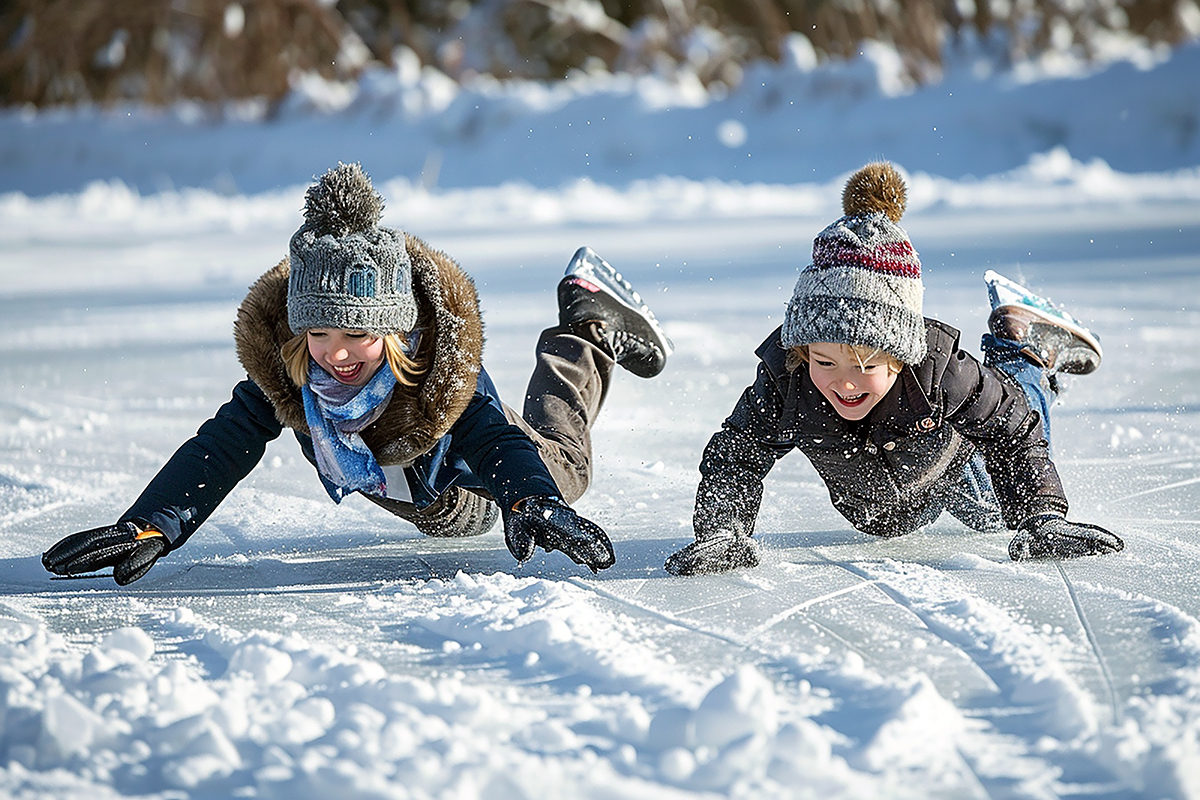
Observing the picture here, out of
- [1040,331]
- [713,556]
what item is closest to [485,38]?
[1040,331]

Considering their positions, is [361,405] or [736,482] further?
[736,482]

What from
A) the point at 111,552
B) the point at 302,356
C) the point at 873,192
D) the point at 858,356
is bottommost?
the point at 111,552

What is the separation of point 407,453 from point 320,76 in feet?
40.9

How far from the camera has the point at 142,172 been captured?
39.1ft

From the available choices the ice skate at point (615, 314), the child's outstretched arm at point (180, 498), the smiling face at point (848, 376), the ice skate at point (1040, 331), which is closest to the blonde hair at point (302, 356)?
the child's outstretched arm at point (180, 498)

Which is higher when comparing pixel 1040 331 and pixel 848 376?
pixel 1040 331

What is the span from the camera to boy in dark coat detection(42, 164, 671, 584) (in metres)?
1.94

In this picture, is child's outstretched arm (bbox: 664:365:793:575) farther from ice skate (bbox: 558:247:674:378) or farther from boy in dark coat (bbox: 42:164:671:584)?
ice skate (bbox: 558:247:674:378)

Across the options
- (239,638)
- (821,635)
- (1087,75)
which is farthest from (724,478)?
(1087,75)

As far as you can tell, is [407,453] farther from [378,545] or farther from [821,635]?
[821,635]

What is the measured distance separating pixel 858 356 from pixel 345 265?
0.79 m

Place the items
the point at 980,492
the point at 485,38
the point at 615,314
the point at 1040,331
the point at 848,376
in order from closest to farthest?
the point at 848,376, the point at 980,492, the point at 1040,331, the point at 615,314, the point at 485,38

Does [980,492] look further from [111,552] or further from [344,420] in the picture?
[111,552]

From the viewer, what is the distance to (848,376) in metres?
1.95
